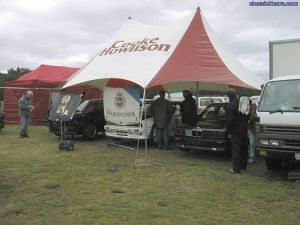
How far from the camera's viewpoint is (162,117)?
14.5 meters

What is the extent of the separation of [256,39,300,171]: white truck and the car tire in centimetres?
799

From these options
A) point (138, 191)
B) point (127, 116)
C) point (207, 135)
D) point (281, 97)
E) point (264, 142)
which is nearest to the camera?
point (138, 191)

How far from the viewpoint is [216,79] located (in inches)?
504

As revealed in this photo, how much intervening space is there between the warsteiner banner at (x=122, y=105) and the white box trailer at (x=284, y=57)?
14.3ft

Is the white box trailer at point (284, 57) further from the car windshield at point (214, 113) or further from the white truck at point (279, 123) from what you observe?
the car windshield at point (214, 113)

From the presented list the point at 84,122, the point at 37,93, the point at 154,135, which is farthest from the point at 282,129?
the point at 37,93

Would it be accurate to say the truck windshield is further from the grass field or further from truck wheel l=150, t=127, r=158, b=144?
truck wheel l=150, t=127, r=158, b=144

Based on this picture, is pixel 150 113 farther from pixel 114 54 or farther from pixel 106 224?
pixel 106 224

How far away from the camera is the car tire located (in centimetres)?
1719

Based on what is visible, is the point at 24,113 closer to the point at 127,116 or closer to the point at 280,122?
the point at 127,116

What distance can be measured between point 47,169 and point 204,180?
3.72m

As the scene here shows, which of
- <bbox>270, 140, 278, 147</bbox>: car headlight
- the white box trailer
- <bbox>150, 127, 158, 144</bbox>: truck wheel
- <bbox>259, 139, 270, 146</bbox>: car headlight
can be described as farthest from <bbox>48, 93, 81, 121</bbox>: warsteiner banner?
<bbox>270, 140, 278, 147</bbox>: car headlight

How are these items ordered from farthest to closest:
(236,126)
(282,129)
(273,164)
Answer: (273,164)
(236,126)
(282,129)

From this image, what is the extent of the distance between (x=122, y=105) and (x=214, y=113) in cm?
305
